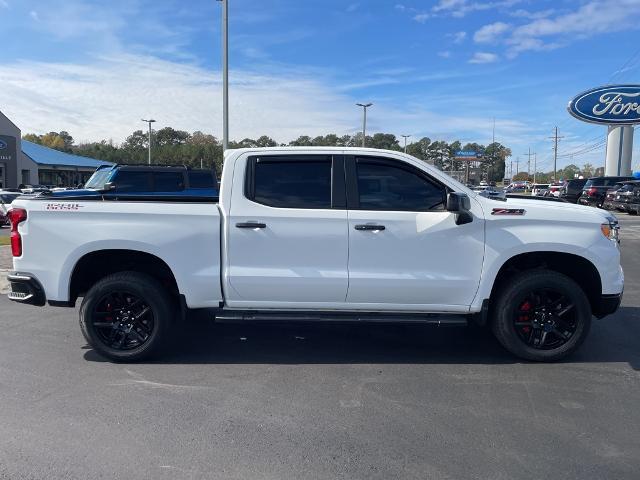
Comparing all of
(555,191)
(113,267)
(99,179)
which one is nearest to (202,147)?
(555,191)

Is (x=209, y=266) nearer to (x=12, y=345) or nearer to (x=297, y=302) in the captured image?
(x=297, y=302)

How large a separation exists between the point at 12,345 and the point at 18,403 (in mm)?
1692

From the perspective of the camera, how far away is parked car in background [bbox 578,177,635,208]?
28.9 meters

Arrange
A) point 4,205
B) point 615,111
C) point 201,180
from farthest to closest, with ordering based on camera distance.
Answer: point 615,111
point 4,205
point 201,180


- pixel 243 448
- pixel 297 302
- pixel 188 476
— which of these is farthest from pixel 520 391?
pixel 188 476

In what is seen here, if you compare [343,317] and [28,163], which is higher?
[28,163]

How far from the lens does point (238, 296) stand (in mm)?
5109

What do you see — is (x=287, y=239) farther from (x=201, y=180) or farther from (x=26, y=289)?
(x=201, y=180)

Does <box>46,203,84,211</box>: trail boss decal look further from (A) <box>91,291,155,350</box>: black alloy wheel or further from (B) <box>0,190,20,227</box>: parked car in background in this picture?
(B) <box>0,190,20,227</box>: parked car in background

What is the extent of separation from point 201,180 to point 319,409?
35.5 feet

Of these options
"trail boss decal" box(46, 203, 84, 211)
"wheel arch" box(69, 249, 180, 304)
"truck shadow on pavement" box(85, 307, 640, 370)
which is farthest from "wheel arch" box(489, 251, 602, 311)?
"trail boss decal" box(46, 203, 84, 211)

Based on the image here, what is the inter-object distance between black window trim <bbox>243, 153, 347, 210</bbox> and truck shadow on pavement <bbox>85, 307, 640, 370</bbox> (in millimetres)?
1368

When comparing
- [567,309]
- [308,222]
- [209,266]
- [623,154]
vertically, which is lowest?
[567,309]

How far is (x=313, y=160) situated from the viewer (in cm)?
521
